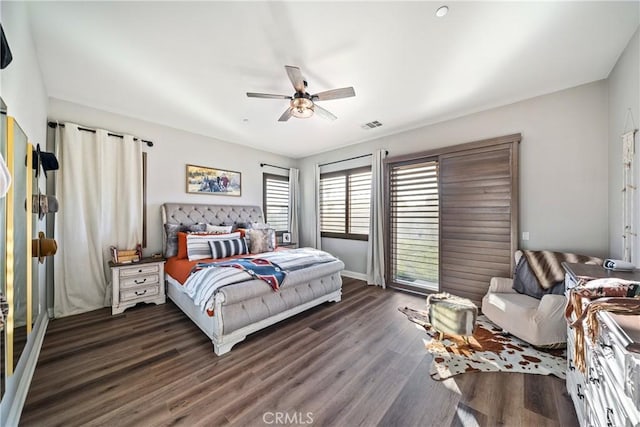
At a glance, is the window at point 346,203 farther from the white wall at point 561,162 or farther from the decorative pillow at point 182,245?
the decorative pillow at point 182,245

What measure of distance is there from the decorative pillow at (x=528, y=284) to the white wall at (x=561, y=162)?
0.42 metres

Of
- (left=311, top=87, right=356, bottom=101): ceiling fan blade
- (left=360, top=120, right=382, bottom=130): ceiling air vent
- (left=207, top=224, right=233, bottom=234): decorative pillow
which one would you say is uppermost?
(left=360, top=120, right=382, bottom=130): ceiling air vent

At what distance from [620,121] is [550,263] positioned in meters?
1.53

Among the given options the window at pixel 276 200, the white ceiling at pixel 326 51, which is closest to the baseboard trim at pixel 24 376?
the white ceiling at pixel 326 51

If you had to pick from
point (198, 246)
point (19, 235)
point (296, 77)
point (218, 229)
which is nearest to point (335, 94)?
point (296, 77)

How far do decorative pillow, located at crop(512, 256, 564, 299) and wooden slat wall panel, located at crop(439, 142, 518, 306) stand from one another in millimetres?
267

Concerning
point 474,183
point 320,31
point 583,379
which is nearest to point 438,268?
point 474,183

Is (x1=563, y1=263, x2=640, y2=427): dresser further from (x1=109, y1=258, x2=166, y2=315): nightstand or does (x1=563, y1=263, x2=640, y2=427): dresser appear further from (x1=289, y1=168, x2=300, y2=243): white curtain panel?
(x1=289, y1=168, x2=300, y2=243): white curtain panel

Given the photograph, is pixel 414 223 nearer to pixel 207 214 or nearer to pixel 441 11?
pixel 441 11

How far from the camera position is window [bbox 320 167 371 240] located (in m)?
4.77

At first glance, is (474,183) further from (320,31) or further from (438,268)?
(320,31)

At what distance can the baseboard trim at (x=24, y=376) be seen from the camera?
Result: 1.43 meters

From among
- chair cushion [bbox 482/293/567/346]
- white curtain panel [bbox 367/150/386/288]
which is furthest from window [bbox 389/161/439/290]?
chair cushion [bbox 482/293/567/346]

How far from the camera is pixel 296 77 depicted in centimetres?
213
